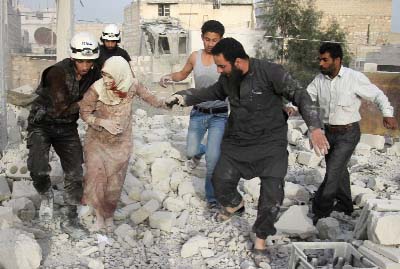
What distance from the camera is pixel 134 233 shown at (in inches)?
177

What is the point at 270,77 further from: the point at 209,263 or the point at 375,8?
the point at 375,8

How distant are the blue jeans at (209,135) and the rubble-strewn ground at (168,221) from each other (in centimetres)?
39

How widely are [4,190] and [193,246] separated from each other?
2.17 meters

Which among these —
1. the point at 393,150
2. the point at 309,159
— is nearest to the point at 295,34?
the point at 393,150

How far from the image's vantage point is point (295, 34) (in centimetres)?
2477

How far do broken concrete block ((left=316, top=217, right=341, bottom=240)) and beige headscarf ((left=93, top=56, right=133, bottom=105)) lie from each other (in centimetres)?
214

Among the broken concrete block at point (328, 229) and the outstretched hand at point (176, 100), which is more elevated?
the outstretched hand at point (176, 100)

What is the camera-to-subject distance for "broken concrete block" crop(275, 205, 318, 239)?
4.53 m

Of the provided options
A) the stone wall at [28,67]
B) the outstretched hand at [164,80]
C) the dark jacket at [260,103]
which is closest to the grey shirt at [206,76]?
the outstretched hand at [164,80]

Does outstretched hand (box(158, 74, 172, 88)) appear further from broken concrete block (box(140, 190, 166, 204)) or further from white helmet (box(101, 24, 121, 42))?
broken concrete block (box(140, 190, 166, 204))

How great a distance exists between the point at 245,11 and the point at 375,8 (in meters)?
9.64

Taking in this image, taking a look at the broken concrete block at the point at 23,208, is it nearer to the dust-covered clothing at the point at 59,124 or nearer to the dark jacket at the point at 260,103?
the dust-covered clothing at the point at 59,124

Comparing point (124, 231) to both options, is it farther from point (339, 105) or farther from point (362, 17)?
point (362, 17)

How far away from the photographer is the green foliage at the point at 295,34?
73.7 feet
